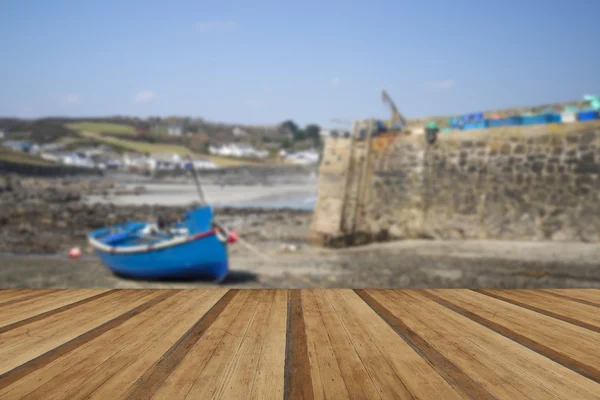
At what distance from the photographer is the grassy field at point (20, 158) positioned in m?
25.0

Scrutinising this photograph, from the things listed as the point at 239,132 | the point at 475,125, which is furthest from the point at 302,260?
the point at 239,132

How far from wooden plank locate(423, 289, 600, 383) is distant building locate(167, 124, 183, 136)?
3192cm

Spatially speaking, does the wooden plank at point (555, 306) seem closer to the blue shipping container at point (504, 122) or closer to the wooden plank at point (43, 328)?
the wooden plank at point (43, 328)

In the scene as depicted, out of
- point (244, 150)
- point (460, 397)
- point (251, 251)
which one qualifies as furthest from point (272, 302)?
point (244, 150)

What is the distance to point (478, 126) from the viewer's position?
8258mm

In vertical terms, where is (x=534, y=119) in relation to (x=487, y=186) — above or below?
above

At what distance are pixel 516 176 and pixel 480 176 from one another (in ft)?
1.88

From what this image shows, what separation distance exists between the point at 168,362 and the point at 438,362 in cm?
68

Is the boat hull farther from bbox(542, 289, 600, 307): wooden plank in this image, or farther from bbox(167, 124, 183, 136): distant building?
bbox(167, 124, 183, 136): distant building

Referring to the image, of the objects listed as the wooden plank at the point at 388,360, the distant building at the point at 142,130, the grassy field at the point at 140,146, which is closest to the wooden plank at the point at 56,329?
the wooden plank at the point at 388,360

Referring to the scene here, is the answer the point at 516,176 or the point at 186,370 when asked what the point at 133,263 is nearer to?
the point at 516,176

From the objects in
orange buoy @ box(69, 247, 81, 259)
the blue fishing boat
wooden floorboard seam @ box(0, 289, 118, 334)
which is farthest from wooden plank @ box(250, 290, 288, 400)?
orange buoy @ box(69, 247, 81, 259)

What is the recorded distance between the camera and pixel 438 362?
1388 mm

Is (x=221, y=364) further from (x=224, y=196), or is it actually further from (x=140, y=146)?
(x=140, y=146)
